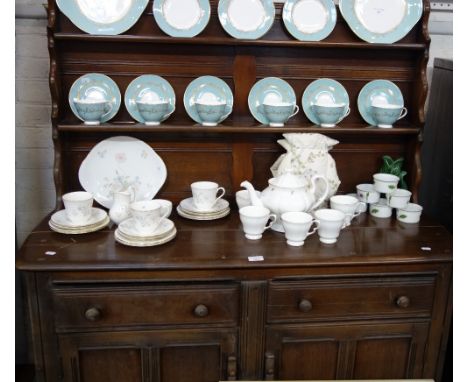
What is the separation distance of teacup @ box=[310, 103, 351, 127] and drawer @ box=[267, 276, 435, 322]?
59 centimetres

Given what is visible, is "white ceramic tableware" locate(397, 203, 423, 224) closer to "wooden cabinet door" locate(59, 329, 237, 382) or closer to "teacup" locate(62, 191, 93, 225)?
"wooden cabinet door" locate(59, 329, 237, 382)

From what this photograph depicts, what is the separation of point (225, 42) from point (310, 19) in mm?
329

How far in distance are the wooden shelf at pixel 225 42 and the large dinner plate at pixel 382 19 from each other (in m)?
0.04

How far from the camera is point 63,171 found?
1726 mm

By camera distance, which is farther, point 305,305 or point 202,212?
point 202,212

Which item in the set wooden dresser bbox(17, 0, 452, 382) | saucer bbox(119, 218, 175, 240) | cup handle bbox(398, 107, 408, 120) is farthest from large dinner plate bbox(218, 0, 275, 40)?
saucer bbox(119, 218, 175, 240)

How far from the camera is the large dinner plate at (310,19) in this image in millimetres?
1685

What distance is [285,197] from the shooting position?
1535 mm

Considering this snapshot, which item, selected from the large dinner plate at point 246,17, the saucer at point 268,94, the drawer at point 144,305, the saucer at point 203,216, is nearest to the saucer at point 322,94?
the saucer at point 268,94

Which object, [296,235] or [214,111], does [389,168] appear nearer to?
[296,235]

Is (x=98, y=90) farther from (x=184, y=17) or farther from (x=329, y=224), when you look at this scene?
(x=329, y=224)

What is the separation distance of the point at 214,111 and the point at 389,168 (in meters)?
0.71

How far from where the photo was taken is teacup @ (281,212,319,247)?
1.43 meters

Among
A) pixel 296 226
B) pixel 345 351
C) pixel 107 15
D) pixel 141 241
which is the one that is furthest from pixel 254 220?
pixel 107 15
